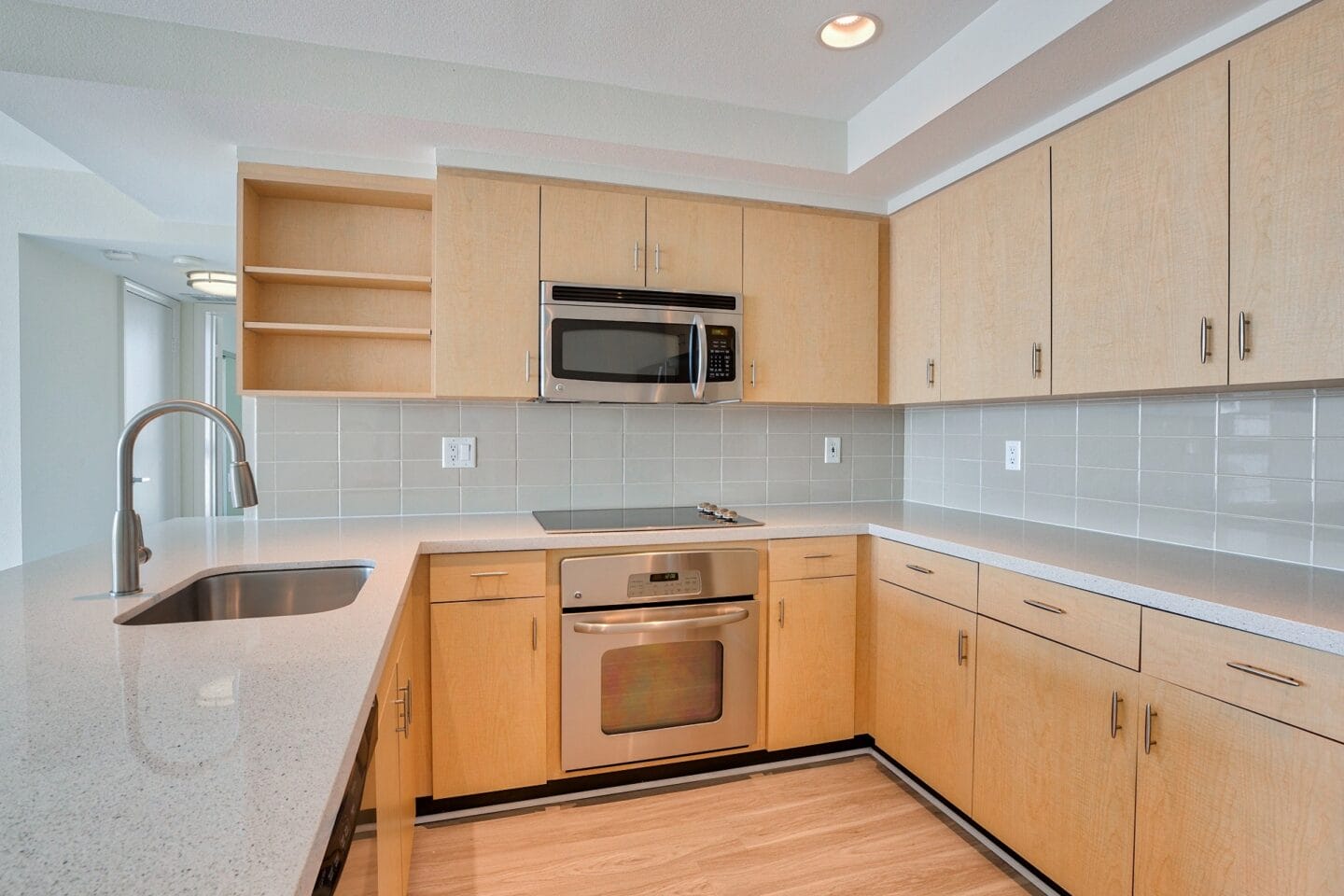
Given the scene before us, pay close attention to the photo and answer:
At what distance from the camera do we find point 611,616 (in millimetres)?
2107

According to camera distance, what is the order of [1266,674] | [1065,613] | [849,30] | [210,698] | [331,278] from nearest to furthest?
1. [210,698]
2. [1266,674]
3. [1065,613]
4. [849,30]
5. [331,278]

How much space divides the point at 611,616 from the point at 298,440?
4.44 feet

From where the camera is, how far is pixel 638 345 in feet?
7.72

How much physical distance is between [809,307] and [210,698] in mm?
2260

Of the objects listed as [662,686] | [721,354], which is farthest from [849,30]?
[662,686]

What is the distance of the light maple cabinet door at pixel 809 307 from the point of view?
2.49m

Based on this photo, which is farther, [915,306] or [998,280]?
[915,306]

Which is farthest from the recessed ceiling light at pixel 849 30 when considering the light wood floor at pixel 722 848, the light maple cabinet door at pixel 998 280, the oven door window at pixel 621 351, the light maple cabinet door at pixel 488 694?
the light wood floor at pixel 722 848

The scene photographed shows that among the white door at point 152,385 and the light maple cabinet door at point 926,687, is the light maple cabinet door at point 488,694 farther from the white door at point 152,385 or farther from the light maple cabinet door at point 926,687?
the white door at point 152,385

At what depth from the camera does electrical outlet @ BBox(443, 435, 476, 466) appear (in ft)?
8.23

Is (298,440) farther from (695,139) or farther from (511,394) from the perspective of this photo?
(695,139)

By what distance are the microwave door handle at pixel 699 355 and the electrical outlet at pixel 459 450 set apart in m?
0.89

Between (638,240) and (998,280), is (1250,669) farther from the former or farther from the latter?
(638,240)

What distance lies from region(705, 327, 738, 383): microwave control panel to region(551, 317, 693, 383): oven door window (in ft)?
0.26
